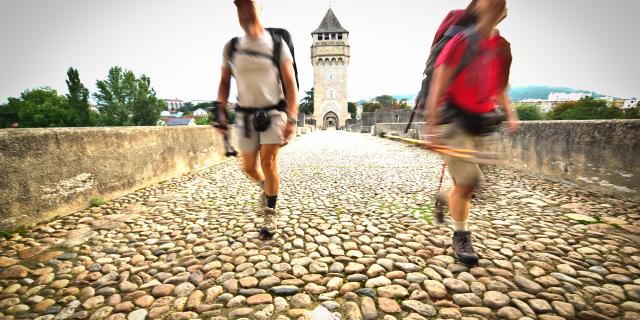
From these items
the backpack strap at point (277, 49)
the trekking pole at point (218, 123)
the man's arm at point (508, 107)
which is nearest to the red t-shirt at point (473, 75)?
the man's arm at point (508, 107)

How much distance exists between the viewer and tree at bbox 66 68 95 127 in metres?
45.8

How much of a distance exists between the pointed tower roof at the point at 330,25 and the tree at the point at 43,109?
4944cm

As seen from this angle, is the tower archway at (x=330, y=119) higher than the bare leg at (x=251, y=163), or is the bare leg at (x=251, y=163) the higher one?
the tower archway at (x=330, y=119)

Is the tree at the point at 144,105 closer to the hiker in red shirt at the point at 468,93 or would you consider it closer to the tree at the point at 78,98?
the tree at the point at 78,98

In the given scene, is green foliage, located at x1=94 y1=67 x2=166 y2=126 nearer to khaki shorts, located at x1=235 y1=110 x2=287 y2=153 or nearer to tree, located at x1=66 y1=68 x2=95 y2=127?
tree, located at x1=66 y1=68 x2=95 y2=127

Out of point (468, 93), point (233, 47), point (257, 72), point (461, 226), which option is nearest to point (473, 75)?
point (468, 93)

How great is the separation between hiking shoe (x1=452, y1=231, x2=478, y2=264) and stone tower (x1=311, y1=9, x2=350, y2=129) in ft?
187

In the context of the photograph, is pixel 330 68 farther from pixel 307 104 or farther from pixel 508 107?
pixel 508 107

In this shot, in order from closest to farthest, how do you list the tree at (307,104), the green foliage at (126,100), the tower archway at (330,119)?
the green foliage at (126,100) → the tower archway at (330,119) → the tree at (307,104)

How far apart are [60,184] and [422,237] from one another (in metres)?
4.06

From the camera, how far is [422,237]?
2.59m

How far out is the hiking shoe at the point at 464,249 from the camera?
6.86 feet

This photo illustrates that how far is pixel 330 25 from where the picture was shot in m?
59.4

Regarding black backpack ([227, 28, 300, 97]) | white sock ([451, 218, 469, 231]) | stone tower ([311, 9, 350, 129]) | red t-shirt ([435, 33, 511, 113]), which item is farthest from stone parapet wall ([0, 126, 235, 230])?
stone tower ([311, 9, 350, 129])
